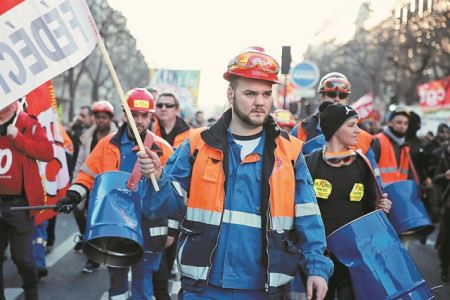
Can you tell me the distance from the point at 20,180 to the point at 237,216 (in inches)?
124

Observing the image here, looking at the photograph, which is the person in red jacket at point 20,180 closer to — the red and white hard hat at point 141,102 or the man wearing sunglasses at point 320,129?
the red and white hard hat at point 141,102

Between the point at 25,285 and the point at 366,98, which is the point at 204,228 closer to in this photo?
the point at 25,285

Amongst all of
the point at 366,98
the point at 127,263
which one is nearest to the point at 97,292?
the point at 127,263

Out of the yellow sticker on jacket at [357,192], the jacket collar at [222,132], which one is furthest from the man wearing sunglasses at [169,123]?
the jacket collar at [222,132]

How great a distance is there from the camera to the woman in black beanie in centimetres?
468

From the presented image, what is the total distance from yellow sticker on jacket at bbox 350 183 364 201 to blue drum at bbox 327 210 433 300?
56 centimetres

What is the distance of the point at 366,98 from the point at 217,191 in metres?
11.1

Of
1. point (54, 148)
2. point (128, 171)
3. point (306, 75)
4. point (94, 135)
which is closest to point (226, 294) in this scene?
point (128, 171)

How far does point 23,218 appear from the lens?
5.54m

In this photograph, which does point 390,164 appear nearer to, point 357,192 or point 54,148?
point 357,192

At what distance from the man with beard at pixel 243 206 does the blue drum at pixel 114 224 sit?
103cm

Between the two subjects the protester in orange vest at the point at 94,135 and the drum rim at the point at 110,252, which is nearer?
the drum rim at the point at 110,252

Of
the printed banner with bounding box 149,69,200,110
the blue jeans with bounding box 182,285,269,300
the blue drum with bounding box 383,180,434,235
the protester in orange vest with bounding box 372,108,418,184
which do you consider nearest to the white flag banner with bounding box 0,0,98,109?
the blue jeans with bounding box 182,285,269,300

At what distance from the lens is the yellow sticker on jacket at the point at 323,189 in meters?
4.68
